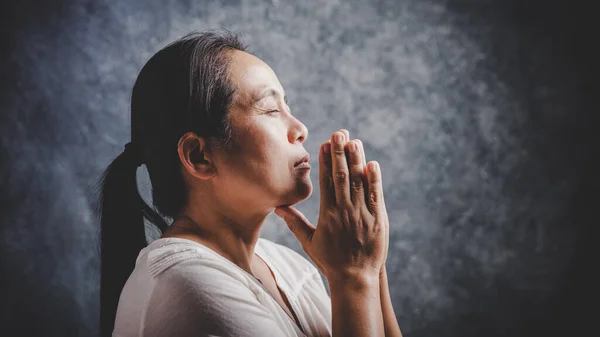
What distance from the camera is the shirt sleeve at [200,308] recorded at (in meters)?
0.78

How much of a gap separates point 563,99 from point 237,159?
1398 millimetres

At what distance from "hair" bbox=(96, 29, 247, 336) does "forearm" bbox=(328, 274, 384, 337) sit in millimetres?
358

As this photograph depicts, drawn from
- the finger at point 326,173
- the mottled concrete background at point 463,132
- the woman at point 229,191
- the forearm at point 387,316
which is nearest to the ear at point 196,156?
the woman at point 229,191

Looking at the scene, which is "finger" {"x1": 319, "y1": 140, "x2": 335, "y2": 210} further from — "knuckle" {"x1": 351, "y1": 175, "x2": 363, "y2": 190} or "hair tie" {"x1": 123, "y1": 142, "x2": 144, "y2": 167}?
"hair tie" {"x1": 123, "y1": 142, "x2": 144, "y2": 167}

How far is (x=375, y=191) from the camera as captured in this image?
1.00m

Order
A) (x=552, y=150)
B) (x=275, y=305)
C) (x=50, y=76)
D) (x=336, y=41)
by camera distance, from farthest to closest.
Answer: (x=552, y=150)
(x=336, y=41)
(x=50, y=76)
(x=275, y=305)

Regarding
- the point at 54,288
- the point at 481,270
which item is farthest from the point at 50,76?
the point at 481,270

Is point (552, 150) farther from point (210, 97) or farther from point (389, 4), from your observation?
point (210, 97)

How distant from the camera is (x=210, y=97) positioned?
0.95 m

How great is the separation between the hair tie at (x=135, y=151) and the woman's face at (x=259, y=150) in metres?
0.19

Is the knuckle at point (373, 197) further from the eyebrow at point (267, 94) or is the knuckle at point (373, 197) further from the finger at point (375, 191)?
the eyebrow at point (267, 94)

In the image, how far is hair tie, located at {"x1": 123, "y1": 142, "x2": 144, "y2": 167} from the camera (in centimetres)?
103

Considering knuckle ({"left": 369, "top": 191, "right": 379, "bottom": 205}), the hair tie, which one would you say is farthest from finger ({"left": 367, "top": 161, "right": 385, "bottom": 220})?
the hair tie

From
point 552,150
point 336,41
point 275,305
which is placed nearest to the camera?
point 275,305
